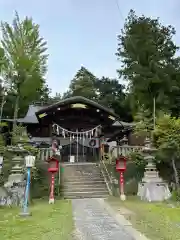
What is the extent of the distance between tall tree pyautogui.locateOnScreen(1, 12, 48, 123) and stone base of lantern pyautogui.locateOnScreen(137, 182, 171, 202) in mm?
12665

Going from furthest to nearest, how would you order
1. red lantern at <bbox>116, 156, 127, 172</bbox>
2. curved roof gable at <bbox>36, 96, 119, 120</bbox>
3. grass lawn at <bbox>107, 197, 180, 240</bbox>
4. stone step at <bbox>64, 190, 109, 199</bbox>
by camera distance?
curved roof gable at <bbox>36, 96, 119, 120</bbox>, stone step at <bbox>64, 190, 109, 199</bbox>, red lantern at <bbox>116, 156, 127, 172</bbox>, grass lawn at <bbox>107, 197, 180, 240</bbox>

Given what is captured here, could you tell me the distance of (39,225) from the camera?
6.05 meters

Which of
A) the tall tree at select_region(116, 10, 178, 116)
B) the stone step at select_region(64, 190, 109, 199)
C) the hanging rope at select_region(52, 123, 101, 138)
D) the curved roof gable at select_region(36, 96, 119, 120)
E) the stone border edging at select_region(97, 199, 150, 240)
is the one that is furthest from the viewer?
the tall tree at select_region(116, 10, 178, 116)

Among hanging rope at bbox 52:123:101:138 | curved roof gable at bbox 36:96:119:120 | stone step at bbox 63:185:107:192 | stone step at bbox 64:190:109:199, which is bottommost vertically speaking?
stone step at bbox 64:190:109:199

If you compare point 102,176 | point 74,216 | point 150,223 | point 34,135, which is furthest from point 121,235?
point 34,135

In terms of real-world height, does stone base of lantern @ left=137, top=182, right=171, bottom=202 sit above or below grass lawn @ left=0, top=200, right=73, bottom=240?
above

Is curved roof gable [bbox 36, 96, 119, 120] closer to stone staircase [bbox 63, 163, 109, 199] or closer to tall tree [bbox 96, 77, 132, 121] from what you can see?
stone staircase [bbox 63, 163, 109, 199]

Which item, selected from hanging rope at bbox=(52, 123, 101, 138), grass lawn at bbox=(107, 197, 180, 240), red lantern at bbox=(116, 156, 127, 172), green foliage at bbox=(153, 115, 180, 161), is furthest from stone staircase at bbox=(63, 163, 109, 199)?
hanging rope at bbox=(52, 123, 101, 138)

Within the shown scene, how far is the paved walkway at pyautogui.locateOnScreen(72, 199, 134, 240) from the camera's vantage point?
16.7 ft

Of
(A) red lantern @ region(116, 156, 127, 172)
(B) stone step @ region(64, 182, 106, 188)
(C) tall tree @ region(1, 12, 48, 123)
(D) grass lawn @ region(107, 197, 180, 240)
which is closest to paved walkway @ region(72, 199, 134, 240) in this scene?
(D) grass lawn @ region(107, 197, 180, 240)

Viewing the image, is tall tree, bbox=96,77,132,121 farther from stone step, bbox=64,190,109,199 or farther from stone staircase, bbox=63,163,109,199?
stone step, bbox=64,190,109,199

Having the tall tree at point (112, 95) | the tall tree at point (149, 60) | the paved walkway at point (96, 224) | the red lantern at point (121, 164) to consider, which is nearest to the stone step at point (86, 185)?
the red lantern at point (121, 164)

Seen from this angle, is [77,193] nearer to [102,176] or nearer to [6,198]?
[102,176]

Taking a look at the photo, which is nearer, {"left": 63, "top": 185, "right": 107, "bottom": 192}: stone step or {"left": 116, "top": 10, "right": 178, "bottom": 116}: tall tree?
{"left": 63, "top": 185, "right": 107, "bottom": 192}: stone step
